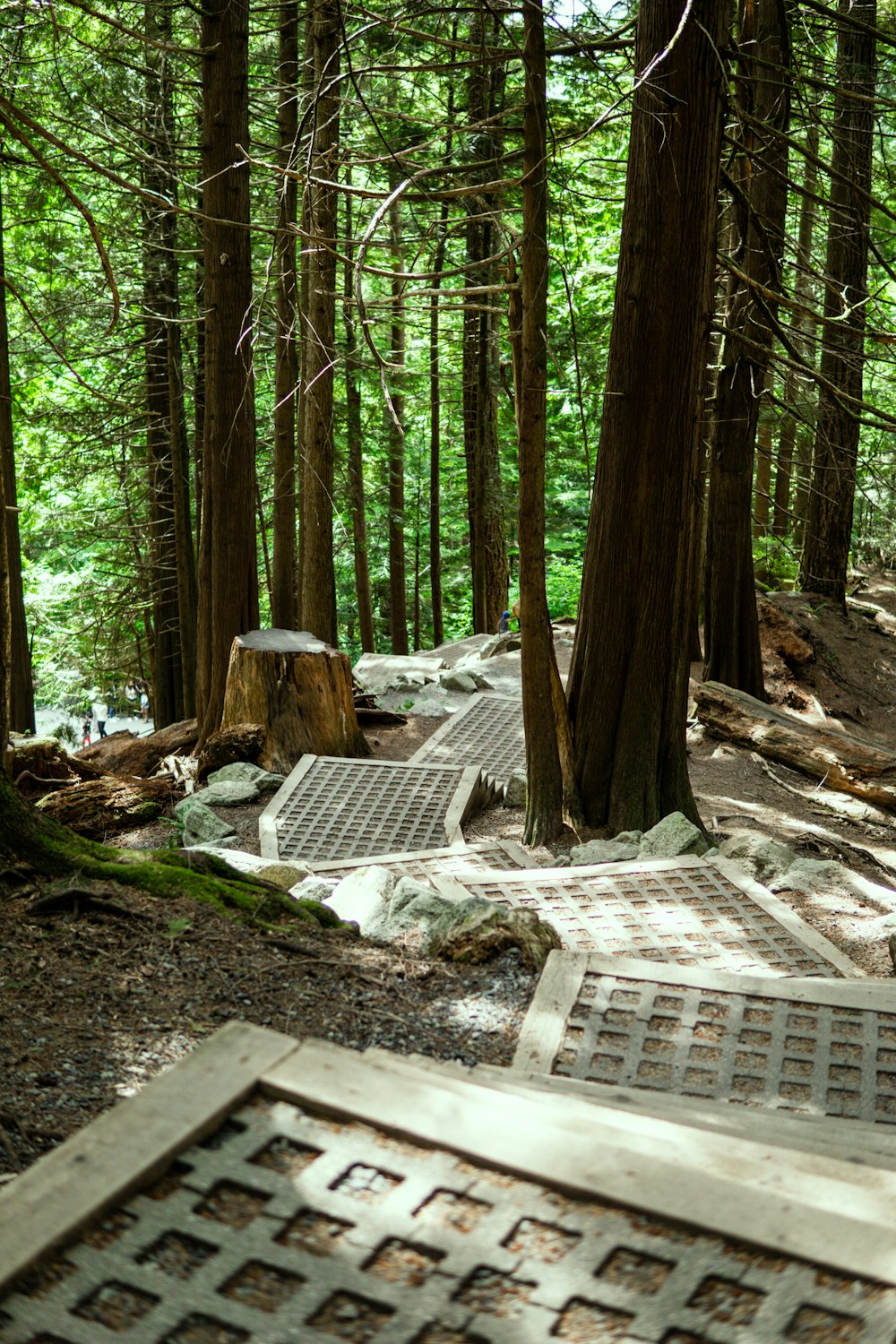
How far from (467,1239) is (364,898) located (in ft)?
11.1

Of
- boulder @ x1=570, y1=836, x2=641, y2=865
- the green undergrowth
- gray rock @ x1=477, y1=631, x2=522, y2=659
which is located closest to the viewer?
the green undergrowth

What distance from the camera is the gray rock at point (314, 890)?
5285 millimetres

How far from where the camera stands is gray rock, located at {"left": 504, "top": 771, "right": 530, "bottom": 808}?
8.66 m

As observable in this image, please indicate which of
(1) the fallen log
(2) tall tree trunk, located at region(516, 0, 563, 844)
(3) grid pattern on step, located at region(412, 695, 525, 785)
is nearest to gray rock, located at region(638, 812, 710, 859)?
(2) tall tree trunk, located at region(516, 0, 563, 844)

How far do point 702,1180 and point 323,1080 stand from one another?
2.45 ft

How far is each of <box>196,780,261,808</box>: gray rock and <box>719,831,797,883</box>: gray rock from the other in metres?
3.63

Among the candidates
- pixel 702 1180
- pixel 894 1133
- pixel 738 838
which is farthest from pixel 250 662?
pixel 702 1180

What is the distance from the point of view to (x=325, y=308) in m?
11.7

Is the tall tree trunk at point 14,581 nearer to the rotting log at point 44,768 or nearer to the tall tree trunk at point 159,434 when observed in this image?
the tall tree trunk at point 159,434

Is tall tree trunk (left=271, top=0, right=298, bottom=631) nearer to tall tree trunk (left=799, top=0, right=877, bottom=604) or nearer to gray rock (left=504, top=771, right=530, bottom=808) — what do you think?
gray rock (left=504, top=771, right=530, bottom=808)

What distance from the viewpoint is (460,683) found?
12773mm

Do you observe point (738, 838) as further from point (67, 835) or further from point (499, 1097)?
point (499, 1097)

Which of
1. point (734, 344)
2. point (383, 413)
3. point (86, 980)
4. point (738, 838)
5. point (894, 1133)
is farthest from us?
point (383, 413)

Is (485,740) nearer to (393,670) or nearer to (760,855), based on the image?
(760,855)
